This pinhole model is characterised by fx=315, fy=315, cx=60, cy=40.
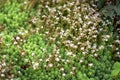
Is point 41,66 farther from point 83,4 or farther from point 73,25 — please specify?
point 83,4

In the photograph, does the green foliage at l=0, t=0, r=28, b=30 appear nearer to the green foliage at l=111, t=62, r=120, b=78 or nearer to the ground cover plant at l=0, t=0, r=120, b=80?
the ground cover plant at l=0, t=0, r=120, b=80

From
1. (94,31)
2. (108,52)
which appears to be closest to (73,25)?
(94,31)

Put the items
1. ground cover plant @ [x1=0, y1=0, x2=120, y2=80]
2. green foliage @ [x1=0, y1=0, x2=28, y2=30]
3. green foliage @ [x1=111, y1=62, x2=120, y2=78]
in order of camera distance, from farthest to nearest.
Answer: green foliage @ [x1=0, y1=0, x2=28, y2=30] → ground cover plant @ [x1=0, y1=0, x2=120, y2=80] → green foliage @ [x1=111, y1=62, x2=120, y2=78]

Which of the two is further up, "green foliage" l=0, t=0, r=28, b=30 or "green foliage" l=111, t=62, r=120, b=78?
"green foliage" l=0, t=0, r=28, b=30

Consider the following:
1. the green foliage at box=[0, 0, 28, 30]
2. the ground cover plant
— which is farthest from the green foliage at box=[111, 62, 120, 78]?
the green foliage at box=[0, 0, 28, 30]

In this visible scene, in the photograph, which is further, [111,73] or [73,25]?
[73,25]

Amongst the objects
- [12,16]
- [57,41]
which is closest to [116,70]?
[57,41]

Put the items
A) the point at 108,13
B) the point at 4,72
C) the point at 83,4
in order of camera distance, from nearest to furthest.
Answer: the point at 4,72 → the point at 108,13 → the point at 83,4

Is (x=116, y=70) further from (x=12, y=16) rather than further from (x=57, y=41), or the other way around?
(x=12, y=16)
